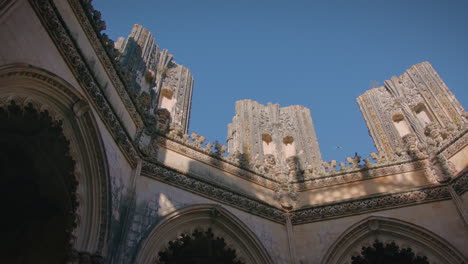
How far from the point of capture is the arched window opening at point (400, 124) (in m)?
17.3

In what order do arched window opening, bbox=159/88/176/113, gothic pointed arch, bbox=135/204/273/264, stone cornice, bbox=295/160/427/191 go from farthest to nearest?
arched window opening, bbox=159/88/176/113 → stone cornice, bbox=295/160/427/191 → gothic pointed arch, bbox=135/204/273/264

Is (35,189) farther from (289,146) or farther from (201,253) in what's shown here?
(289,146)

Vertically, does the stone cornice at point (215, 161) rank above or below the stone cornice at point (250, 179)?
above

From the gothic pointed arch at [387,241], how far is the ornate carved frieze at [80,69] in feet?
18.2

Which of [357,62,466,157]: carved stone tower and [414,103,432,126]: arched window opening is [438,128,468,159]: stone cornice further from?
[414,103,432,126]: arched window opening

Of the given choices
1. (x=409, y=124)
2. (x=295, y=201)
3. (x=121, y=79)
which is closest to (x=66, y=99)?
(x=121, y=79)

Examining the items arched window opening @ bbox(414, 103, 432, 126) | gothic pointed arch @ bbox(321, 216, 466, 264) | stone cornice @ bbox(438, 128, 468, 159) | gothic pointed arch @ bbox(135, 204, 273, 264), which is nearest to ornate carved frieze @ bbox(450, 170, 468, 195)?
stone cornice @ bbox(438, 128, 468, 159)

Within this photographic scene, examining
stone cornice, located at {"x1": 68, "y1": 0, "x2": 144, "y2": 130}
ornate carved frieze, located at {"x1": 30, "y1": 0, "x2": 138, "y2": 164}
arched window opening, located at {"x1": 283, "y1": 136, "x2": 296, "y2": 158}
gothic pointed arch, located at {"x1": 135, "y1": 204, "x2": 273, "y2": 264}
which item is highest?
arched window opening, located at {"x1": 283, "y1": 136, "x2": 296, "y2": 158}

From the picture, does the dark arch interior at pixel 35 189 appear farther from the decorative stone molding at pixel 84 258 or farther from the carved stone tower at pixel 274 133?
the carved stone tower at pixel 274 133

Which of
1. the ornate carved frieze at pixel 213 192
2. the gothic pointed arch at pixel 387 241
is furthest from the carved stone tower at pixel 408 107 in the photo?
the ornate carved frieze at pixel 213 192

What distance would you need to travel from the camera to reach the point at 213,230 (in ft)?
29.5

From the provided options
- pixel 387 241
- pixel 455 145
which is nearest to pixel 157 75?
pixel 387 241

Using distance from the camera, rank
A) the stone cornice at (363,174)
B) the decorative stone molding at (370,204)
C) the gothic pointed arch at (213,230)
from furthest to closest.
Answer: the stone cornice at (363,174)
the decorative stone molding at (370,204)
the gothic pointed arch at (213,230)

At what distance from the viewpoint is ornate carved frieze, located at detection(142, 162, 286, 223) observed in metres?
8.70
